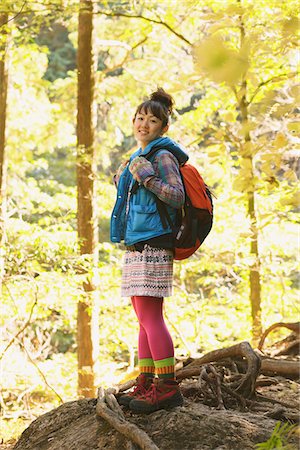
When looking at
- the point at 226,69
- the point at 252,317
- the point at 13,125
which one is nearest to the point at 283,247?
the point at 252,317

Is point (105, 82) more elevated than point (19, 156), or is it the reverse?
point (105, 82)

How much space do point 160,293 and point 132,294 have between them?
0.12 meters

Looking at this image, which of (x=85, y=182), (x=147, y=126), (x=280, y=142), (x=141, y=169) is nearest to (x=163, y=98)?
(x=147, y=126)

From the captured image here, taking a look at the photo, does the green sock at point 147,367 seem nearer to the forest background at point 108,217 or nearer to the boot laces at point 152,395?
the boot laces at point 152,395

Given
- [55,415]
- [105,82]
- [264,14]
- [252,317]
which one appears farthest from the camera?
[105,82]

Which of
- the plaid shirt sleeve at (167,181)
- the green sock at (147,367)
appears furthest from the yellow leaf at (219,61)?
the green sock at (147,367)

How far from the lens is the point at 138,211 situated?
7.92 feet

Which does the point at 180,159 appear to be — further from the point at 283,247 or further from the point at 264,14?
the point at 283,247

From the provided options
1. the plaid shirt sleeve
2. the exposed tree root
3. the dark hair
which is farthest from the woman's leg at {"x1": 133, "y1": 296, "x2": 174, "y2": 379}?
the dark hair

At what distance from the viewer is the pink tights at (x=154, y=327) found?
93.7 inches

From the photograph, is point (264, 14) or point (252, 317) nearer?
point (264, 14)

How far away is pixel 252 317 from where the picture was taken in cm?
724

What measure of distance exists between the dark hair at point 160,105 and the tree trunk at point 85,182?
4378 millimetres

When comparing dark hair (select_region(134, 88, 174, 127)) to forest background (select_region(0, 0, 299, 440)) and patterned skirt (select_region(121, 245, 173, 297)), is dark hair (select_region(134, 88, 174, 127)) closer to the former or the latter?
forest background (select_region(0, 0, 299, 440))
